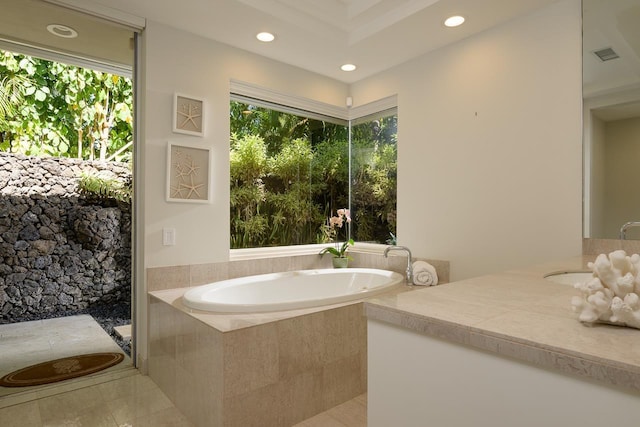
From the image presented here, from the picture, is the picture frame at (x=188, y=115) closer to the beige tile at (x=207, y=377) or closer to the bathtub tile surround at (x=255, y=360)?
the bathtub tile surround at (x=255, y=360)

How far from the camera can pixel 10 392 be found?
235cm

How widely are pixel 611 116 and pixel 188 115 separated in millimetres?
2636

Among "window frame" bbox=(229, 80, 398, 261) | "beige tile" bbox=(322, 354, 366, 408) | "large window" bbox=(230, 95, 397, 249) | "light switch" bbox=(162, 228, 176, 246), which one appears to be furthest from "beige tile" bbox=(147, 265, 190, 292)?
"beige tile" bbox=(322, 354, 366, 408)

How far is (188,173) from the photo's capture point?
2.79 meters

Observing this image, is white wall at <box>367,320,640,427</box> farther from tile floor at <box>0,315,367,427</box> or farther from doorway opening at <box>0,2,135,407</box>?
doorway opening at <box>0,2,135,407</box>

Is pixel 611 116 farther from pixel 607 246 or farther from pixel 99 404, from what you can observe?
pixel 99 404

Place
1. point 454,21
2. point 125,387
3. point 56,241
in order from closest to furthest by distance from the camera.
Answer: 1. point 125,387
2. point 454,21
3. point 56,241

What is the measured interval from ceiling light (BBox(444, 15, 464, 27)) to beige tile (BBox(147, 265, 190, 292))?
8.12 feet

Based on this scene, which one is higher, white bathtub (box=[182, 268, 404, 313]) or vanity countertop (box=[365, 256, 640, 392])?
vanity countertop (box=[365, 256, 640, 392])

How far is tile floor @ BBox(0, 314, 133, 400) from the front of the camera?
286 cm

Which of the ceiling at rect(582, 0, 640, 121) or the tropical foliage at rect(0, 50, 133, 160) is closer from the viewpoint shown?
the ceiling at rect(582, 0, 640, 121)

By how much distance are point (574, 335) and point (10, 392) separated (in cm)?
300

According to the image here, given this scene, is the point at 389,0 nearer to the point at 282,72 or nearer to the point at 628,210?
the point at 282,72

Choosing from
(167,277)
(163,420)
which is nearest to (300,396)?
(163,420)
